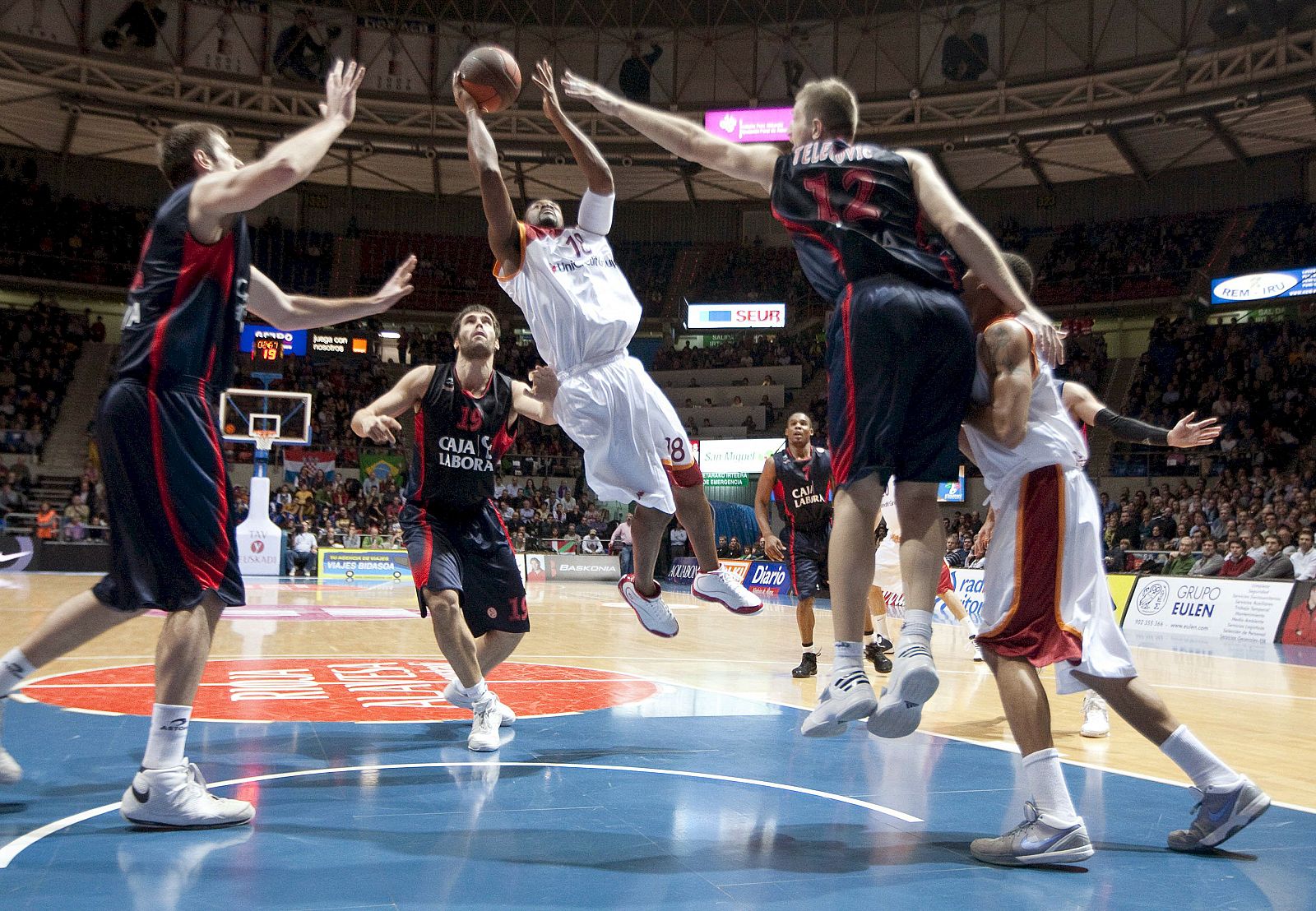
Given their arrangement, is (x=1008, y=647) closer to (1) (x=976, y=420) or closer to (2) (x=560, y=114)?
(1) (x=976, y=420)

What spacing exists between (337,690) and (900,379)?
16.3ft

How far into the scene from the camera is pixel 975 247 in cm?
346

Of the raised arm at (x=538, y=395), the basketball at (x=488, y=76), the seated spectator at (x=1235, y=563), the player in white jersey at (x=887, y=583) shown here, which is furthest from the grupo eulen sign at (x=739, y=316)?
the basketball at (x=488, y=76)

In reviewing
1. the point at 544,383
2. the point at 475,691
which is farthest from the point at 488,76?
the point at 475,691

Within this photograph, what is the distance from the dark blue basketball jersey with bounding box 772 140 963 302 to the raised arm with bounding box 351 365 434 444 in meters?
1.98

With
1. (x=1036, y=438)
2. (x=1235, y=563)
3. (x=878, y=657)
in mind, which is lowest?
(x=878, y=657)

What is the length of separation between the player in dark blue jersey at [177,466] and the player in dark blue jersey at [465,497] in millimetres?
1671

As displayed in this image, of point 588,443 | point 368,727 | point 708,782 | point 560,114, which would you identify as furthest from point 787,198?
point 368,727

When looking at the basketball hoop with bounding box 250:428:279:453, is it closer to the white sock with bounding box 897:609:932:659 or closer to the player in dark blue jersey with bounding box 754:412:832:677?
the player in dark blue jersey with bounding box 754:412:832:677

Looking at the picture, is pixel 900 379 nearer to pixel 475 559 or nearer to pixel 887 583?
pixel 475 559

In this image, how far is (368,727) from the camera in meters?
5.84

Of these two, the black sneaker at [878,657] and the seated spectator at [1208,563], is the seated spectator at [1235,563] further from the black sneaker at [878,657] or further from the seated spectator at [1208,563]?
the black sneaker at [878,657]

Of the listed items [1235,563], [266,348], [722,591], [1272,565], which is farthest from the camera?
[266,348]

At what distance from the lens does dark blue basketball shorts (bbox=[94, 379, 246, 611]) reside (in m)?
3.76
